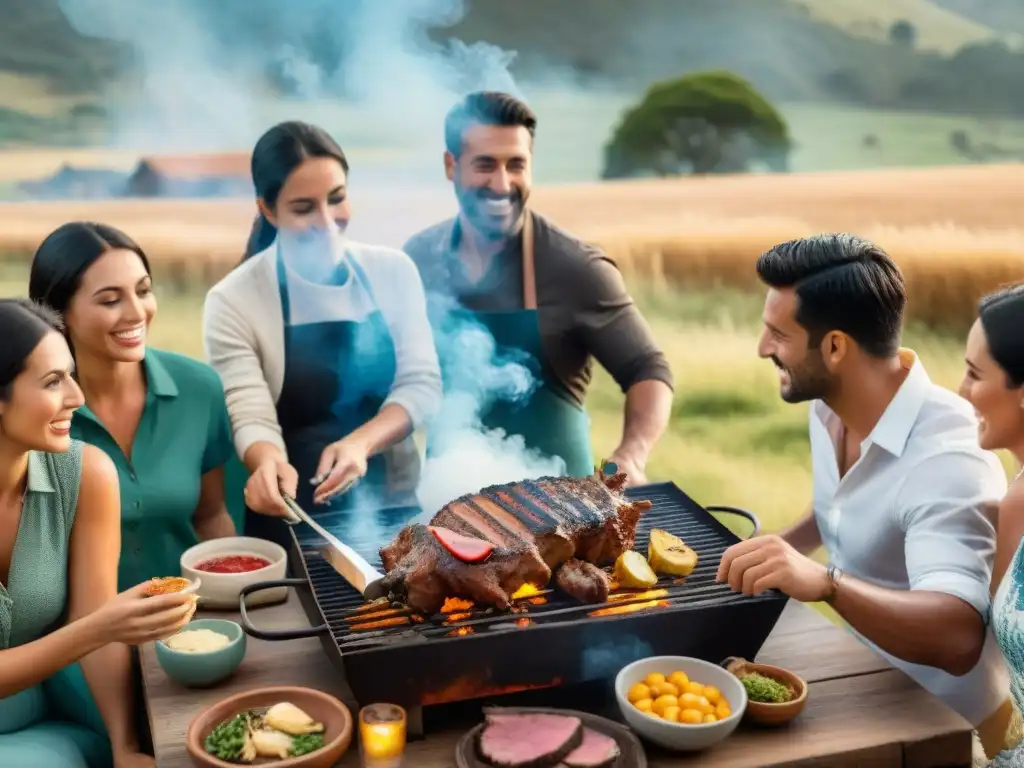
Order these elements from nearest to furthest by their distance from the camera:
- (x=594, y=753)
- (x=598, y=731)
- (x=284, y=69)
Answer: (x=594, y=753)
(x=598, y=731)
(x=284, y=69)

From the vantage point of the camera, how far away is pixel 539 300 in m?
4.31

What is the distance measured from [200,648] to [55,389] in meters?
0.78

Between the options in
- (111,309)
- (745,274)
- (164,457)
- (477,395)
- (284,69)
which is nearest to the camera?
(111,309)

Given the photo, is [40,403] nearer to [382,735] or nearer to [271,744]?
[271,744]

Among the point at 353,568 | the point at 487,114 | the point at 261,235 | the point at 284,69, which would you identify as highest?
the point at 284,69

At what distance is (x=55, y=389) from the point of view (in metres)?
2.57

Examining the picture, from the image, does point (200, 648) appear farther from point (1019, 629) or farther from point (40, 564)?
point (1019, 629)

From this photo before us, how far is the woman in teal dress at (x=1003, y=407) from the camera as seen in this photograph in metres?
2.40

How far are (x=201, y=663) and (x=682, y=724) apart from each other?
1.21 meters

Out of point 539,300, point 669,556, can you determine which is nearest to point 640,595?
point 669,556

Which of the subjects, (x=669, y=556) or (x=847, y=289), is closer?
(x=669, y=556)

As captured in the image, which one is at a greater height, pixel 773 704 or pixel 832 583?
pixel 832 583

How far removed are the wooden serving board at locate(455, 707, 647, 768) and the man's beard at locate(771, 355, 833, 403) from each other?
1199 millimetres

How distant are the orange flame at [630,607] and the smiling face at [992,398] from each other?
963mm
